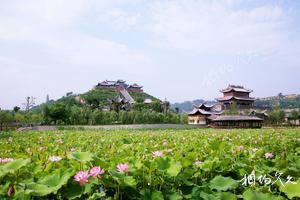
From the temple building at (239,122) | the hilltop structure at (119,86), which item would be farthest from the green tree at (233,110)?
the hilltop structure at (119,86)

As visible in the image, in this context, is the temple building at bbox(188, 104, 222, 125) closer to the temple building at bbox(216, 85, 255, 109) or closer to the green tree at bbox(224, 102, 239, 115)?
the green tree at bbox(224, 102, 239, 115)

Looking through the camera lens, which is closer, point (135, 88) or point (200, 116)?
point (200, 116)

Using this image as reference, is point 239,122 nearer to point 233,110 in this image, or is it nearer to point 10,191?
point 233,110

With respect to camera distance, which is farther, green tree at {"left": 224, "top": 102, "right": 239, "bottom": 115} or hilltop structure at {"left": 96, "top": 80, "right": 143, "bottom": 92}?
hilltop structure at {"left": 96, "top": 80, "right": 143, "bottom": 92}

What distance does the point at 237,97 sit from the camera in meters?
54.6

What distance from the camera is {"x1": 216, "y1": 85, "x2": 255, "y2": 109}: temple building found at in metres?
54.3

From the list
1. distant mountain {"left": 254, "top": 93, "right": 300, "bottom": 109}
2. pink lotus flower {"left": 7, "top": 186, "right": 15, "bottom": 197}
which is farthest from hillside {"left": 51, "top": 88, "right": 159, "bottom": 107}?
pink lotus flower {"left": 7, "top": 186, "right": 15, "bottom": 197}

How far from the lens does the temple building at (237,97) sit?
54281 mm

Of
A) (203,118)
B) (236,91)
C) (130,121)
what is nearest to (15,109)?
(130,121)

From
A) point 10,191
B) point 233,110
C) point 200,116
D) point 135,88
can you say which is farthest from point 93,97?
point 10,191

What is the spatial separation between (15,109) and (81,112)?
1495 centimetres

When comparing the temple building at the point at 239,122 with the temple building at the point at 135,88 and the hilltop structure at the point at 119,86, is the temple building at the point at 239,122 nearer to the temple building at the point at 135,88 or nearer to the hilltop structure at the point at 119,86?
the hilltop structure at the point at 119,86

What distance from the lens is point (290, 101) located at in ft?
383

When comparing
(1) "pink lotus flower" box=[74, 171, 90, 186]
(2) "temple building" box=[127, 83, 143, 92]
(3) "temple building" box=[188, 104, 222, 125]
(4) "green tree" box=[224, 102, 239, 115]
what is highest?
(2) "temple building" box=[127, 83, 143, 92]
